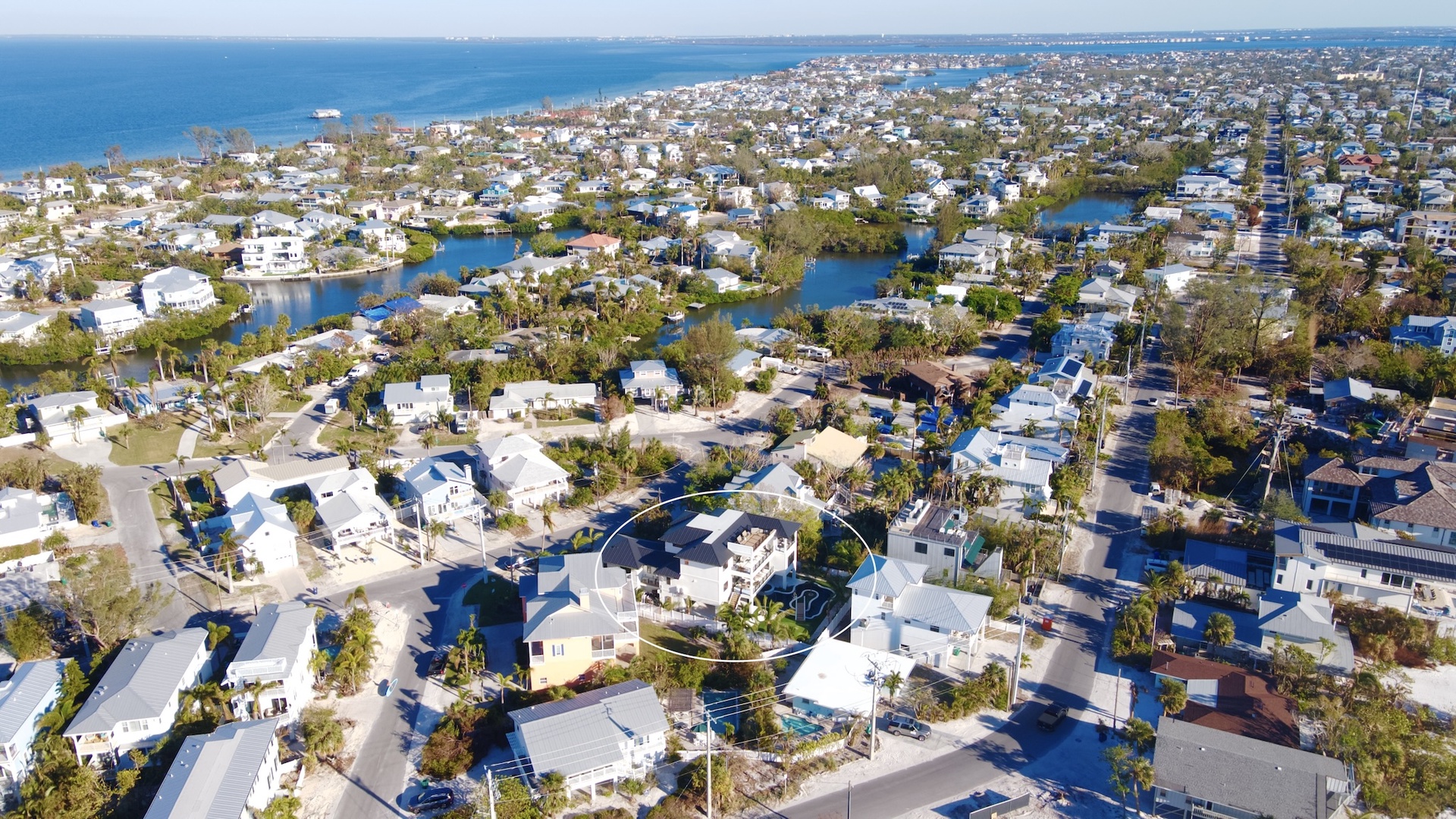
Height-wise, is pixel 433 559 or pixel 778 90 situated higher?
pixel 778 90

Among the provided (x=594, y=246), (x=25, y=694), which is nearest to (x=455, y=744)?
(x=25, y=694)

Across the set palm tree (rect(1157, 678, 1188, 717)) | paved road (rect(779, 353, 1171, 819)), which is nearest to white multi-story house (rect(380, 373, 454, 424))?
paved road (rect(779, 353, 1171, 819))

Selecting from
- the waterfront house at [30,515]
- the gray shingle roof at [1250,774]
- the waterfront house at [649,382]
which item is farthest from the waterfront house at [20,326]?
the gray shingle roof at [1250,774]

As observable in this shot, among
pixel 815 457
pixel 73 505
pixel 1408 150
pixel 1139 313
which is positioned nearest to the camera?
pixel 73 505

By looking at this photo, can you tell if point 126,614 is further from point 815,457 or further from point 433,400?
point 815,457

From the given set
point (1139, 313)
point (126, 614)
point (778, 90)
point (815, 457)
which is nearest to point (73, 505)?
point (126, 614)

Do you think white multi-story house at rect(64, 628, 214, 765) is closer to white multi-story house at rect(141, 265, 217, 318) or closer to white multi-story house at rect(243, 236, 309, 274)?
white multi-story house at rect(141, 265, 217, 318)
